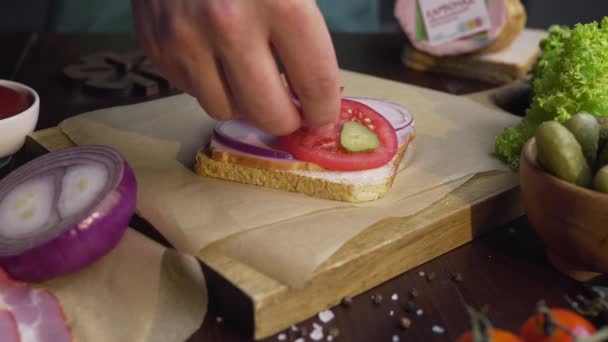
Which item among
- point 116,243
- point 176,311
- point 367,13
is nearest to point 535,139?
point 176,311

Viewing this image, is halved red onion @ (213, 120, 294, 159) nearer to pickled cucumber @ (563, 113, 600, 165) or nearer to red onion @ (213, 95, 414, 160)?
red onion @ (213, 95, 414, 160)

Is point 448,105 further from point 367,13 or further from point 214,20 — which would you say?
point 367,13

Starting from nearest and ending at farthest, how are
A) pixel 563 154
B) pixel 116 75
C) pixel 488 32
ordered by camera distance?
pixel 563 154, pixel 116 75, pixel 488 32

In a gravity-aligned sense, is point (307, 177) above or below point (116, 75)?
above

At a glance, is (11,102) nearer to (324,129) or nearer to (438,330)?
(324,129)

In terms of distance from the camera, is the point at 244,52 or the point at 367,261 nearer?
the point at 244,52

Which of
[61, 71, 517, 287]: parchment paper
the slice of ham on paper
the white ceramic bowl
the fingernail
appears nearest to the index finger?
the fingernail

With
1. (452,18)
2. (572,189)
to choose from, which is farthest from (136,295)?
(452,18)
